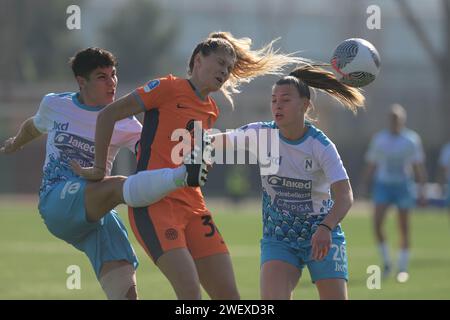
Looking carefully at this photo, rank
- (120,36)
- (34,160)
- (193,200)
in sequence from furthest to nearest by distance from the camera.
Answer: (120,36)
(34,160)
(193,200)

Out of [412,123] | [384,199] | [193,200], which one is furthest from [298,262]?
[412,123]

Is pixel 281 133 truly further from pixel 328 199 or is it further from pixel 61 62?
pixel 61 62

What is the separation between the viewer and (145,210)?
6.66 meters

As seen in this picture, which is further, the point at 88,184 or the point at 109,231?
the point at 109,231

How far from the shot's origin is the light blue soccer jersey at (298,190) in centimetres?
709

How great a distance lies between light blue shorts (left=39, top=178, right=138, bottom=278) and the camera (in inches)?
272

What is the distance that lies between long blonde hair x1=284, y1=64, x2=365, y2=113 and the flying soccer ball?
0.08 metres

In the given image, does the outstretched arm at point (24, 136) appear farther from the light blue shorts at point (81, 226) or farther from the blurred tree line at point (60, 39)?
the blurred tree line at point (60, 39)

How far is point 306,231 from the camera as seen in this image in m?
7.12

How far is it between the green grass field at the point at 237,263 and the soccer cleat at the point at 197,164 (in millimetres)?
4495

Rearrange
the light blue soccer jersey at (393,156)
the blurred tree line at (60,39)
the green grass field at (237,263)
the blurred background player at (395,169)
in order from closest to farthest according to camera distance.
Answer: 1. the green grass field at (237,263)
2. the blurred background player at (395,169)
3. the light blue soccer jersey at (393,156)
4. the blurred tree line at (60,39)

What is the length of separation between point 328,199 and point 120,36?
146ft

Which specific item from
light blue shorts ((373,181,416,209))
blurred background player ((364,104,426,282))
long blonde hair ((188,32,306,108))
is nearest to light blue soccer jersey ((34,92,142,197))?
long blonde hair ((188,32,306,108))

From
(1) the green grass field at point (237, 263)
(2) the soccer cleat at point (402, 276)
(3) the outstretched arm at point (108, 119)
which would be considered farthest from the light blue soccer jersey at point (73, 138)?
(2) the soccer cleat at point (402, 276)
